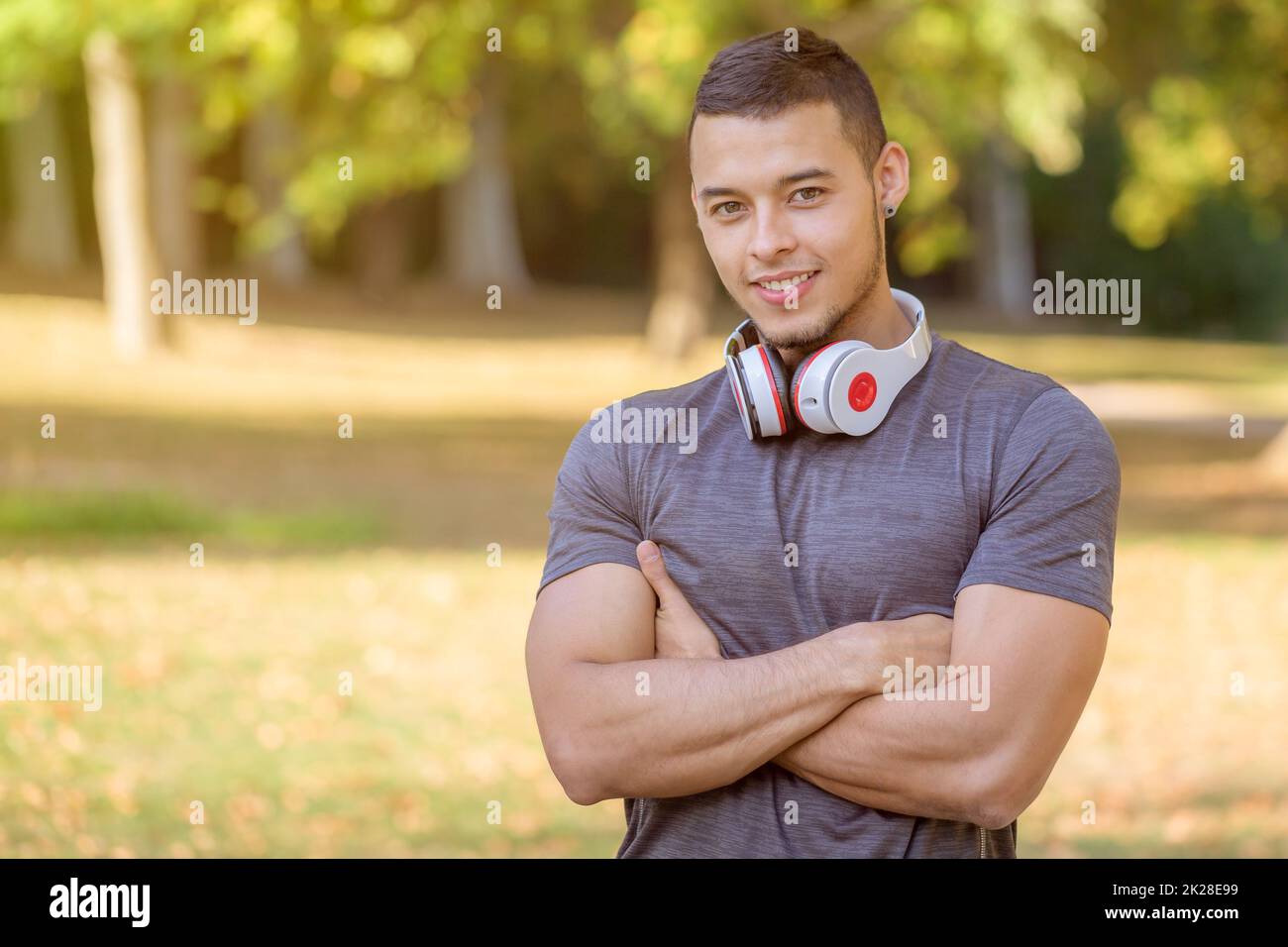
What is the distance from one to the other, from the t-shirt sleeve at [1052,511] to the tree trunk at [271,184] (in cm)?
2816

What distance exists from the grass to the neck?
418 centimetres

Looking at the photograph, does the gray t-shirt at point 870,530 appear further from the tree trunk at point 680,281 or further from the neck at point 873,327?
the tree trunk at point 680,281

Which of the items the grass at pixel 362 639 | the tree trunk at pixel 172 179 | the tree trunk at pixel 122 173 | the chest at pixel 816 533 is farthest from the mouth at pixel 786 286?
the tree trunk at pixel 172 179

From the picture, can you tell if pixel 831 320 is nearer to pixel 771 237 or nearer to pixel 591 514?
pixel 771 237

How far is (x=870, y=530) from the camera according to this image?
282 cm

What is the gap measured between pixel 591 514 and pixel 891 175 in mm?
870

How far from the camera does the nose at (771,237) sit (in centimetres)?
294

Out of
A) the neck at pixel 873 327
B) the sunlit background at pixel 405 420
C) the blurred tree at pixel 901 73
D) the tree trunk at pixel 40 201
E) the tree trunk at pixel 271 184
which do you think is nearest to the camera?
the neck at pixel 873 327

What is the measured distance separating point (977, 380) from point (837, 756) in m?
0.71

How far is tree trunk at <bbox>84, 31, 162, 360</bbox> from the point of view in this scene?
67.3ft

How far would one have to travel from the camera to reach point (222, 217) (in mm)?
39719
